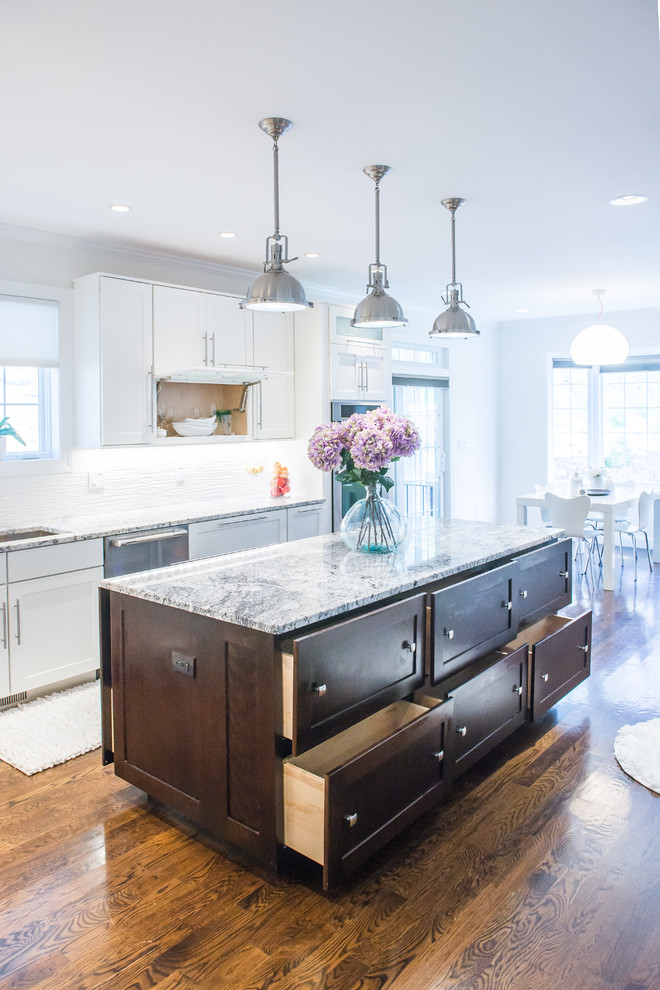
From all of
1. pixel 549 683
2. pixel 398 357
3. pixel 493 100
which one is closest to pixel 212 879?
pixel 549 683

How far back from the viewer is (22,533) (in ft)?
13.1

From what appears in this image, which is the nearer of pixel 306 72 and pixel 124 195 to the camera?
pixel 306 72

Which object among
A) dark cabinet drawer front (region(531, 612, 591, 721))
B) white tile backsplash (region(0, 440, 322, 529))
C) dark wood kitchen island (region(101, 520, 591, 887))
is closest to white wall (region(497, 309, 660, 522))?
white tile backsplash (region(0, 440, 322, 529))

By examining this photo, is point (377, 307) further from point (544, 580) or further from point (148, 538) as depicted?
point (148, 538)

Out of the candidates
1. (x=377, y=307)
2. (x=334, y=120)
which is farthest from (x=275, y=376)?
(x=334, y=120)

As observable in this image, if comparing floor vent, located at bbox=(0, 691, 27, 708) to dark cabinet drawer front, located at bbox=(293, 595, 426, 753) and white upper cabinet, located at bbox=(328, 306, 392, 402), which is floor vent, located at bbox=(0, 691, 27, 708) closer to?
dark cabinet drawer front, located at bbox=(293, 595, 426, 753)

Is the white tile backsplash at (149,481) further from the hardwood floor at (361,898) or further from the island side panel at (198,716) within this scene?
the island side panel at (198,716)

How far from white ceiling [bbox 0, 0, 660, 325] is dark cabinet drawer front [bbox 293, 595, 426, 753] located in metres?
1.75

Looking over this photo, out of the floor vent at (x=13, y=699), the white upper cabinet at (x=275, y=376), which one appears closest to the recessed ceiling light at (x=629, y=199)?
the white upper cabinet at (x=275, y=376)

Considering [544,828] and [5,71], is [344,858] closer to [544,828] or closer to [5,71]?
[544,828]

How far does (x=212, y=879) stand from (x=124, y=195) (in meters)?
3.04

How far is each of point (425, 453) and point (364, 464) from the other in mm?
4673

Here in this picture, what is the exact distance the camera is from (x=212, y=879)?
7.08ft

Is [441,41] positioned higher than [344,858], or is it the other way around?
[441,41]
